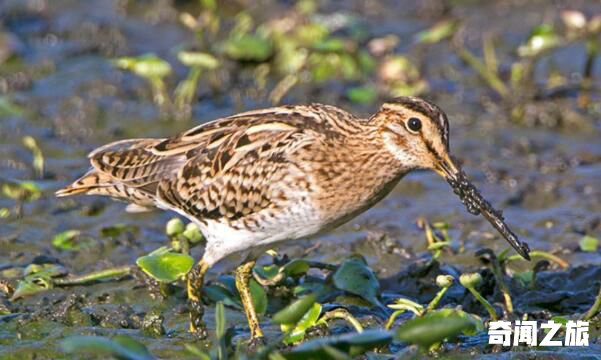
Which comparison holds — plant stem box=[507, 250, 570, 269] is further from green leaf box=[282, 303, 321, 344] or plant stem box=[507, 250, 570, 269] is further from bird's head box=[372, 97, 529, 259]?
green leaf box=[282, 303, 321, 344]

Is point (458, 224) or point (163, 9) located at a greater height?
point (163, 9)

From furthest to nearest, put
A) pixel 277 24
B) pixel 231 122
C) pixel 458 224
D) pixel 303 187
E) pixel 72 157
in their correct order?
1. pixel 277 24
2. pixel 72 157
3. pixel 458 224
4. pixel 231 122
5. pixel 303 187

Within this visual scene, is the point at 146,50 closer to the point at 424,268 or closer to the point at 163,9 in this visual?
the point at 163,9

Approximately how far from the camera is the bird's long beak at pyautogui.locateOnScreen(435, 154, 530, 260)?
21.6 ft

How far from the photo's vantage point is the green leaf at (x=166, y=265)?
22.5ft

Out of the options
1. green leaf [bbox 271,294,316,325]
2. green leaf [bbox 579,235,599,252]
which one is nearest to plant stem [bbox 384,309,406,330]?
green leaf [bbox 271,294,316,325]

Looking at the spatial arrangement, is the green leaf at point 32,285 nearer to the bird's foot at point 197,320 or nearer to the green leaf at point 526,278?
the bird's foot at point 197,320

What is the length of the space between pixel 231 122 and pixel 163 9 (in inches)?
201

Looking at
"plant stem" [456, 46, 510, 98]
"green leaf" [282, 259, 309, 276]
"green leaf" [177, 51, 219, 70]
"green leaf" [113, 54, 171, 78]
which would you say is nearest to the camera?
"green leaf" [282, 259, 309, 276]

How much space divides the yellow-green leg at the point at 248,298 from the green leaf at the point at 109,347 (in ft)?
5.57

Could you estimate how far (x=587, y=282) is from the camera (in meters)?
7.68

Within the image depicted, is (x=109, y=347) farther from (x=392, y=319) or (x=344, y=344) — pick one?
(x=392, y=319)

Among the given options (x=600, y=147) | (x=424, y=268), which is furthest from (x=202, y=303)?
(x=600, y=147)

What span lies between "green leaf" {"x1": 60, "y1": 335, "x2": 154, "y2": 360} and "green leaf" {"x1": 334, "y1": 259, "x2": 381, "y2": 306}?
2.19 meters
